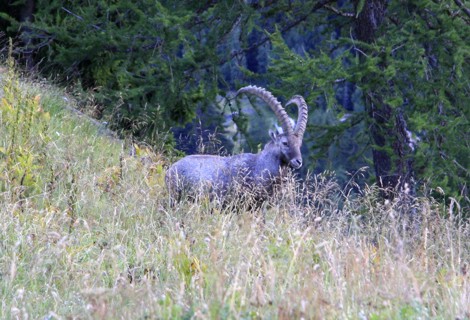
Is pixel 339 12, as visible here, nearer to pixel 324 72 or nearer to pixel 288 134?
pixel 324 72

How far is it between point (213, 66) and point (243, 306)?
812 cm

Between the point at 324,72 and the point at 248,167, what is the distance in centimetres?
171

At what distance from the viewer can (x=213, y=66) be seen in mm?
12086

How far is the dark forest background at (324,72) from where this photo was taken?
34.2 feet

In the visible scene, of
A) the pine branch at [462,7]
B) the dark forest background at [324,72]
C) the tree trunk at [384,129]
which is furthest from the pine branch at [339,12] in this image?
the pine branch at [462,7]

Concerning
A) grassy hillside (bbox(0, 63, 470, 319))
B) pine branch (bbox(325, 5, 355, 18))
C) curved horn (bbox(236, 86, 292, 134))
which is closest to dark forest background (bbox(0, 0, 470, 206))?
pine branch (bbox(325, 5, 355, 18))

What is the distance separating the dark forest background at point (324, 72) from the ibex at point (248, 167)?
1.67 feet

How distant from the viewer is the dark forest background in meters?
10.4

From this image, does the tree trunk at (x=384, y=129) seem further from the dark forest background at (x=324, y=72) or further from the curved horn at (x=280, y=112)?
the curved horn at (x=280, y=112)

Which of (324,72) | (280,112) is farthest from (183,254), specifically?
(324,72)

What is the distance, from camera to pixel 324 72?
1025 cm

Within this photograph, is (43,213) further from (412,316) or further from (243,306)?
(412,316)

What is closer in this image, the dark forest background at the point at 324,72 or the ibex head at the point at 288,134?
the ibex head at the point at 288,134

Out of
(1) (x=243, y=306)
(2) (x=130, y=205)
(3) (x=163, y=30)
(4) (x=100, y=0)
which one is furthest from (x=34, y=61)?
(1) (x=243, y=306)
